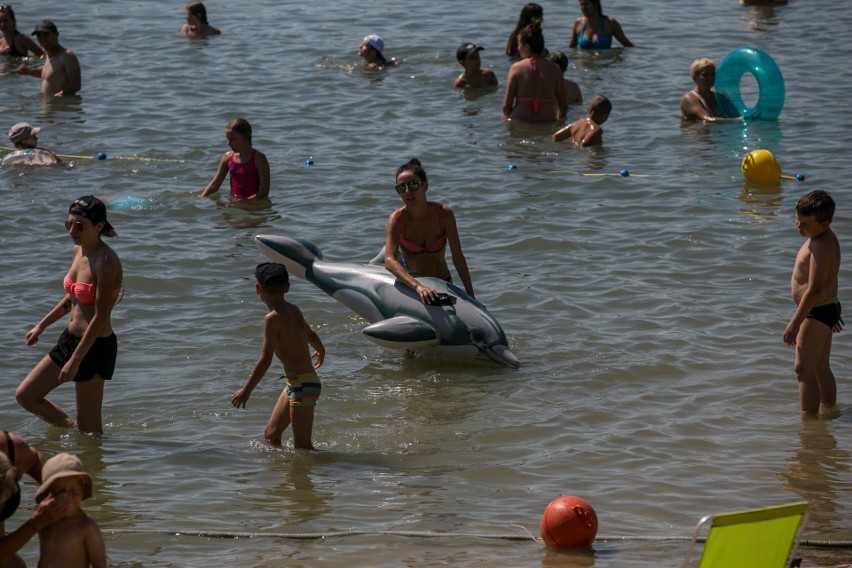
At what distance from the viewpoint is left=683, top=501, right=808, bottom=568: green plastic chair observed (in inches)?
176

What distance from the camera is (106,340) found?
7.15 metres

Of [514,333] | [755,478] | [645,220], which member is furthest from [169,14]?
[755,478]

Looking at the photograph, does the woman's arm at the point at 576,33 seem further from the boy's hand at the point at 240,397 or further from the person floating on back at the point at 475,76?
the boy's hand at the point at 240,397

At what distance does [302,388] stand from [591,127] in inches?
316

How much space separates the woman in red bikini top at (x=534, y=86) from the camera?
1448cm

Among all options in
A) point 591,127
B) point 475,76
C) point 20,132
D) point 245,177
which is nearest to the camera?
point 245,177

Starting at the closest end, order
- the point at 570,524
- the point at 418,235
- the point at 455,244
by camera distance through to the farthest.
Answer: the point at 570,524, the point at 455,244, the point at 418,235

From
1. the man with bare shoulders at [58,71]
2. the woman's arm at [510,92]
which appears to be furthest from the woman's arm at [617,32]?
the man with bare shoulders at [58,71]

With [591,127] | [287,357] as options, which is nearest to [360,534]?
[287,357]

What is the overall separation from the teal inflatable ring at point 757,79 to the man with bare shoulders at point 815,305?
7923mm

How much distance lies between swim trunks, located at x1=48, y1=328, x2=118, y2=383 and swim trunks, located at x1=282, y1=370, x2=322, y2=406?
1072 millimetres

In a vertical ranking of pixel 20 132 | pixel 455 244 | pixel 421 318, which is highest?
pixel 20 132

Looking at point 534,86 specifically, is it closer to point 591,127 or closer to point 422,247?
point 591,127

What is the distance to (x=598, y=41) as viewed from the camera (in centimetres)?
1889
